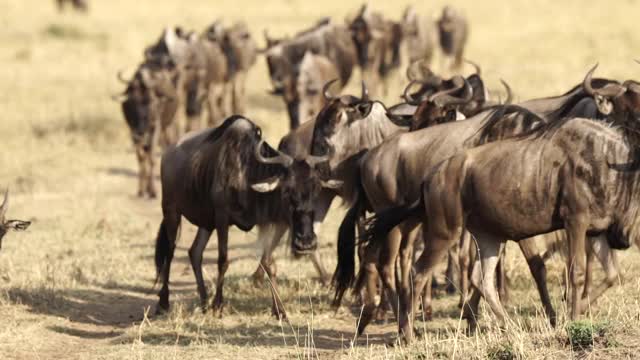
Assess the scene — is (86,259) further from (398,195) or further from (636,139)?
(636,139)

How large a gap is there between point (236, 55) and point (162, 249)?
13376mm

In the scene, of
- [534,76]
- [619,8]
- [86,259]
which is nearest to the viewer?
[86,259]

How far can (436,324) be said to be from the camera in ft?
30.2

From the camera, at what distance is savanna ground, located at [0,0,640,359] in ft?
27.3

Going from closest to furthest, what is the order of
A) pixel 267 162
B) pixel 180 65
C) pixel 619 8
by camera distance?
pixel 267 162
pixel 180 65
pixel 619 8

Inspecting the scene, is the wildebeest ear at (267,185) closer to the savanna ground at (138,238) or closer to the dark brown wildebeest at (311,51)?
the savanna ground at (138,238)

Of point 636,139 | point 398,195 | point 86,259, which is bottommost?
point 86,259

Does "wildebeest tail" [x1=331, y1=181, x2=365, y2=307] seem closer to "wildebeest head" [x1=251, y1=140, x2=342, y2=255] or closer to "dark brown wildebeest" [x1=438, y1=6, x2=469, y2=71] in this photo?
"wildebeest head" [x1=251, y1=140, x2=342, y2=255]

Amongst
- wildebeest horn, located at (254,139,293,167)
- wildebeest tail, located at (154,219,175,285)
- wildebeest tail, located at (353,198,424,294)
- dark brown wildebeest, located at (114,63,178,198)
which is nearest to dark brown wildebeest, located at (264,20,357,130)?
dark brown wildebeest, located at (114,63,178,198)

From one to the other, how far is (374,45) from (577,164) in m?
17.6

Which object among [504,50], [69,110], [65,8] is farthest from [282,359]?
[65,8]

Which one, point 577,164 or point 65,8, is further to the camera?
point 65,8

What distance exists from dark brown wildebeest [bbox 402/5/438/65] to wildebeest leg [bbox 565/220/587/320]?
19779 millimetres

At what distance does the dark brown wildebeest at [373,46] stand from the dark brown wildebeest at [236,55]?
2.02m
